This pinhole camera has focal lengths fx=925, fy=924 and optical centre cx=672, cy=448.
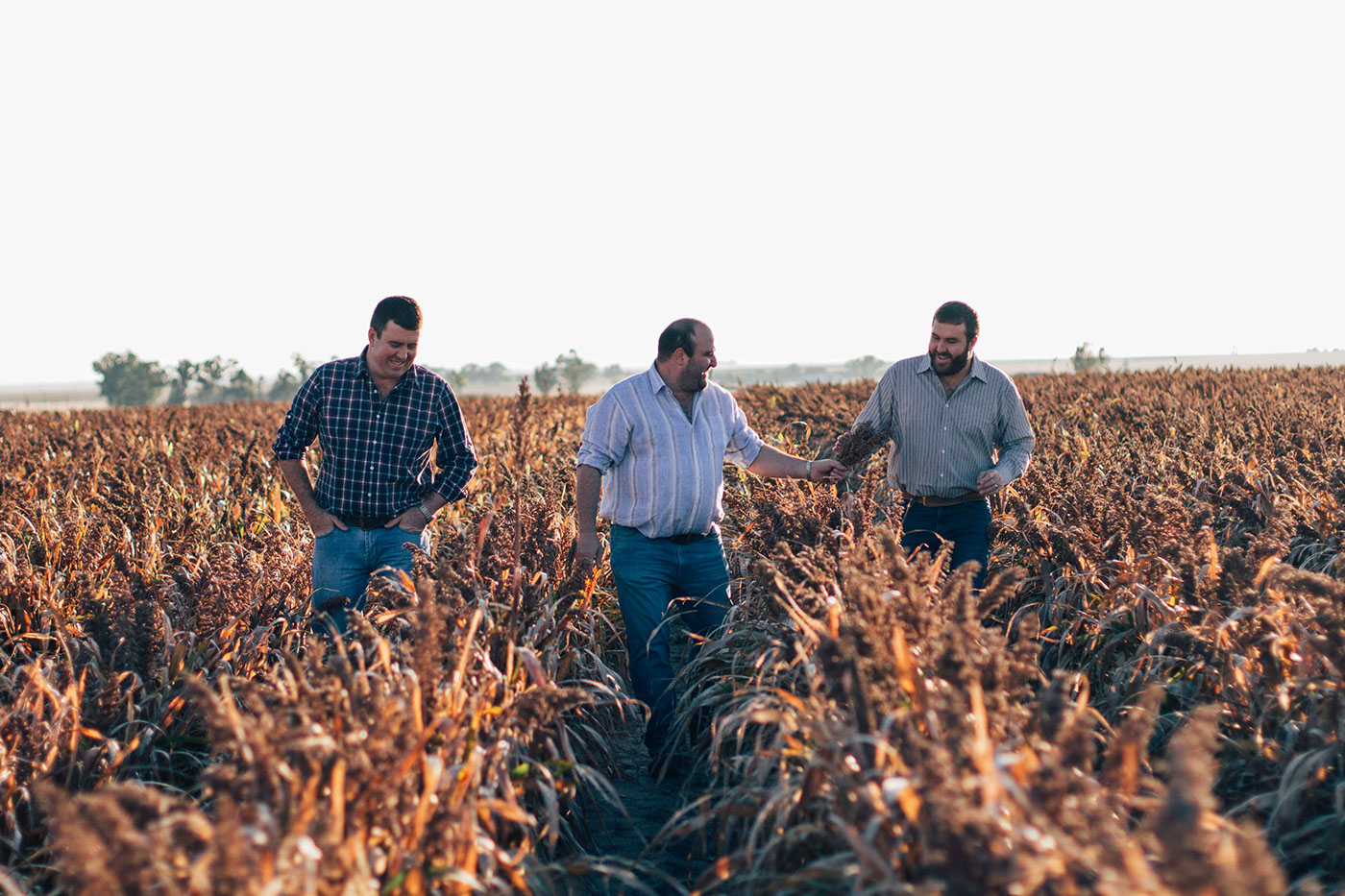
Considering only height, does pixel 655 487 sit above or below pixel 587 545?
above

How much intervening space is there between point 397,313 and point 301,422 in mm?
796

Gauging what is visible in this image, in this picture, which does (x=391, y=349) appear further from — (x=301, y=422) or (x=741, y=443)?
(x=741, y=443)

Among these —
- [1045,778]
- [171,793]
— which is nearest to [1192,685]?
[1045,778]

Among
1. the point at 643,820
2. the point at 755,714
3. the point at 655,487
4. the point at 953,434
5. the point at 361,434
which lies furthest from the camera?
the point at 953,434

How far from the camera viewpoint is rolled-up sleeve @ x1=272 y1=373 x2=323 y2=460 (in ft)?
15.0

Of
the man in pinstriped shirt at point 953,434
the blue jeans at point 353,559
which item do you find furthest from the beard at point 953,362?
the blue jeans at point 353,559

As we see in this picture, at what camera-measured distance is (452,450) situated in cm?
488

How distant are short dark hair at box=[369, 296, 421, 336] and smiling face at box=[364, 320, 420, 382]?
2 cm

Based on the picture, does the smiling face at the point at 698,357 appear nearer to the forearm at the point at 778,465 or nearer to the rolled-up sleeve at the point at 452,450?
the forearm at the point at 778,465

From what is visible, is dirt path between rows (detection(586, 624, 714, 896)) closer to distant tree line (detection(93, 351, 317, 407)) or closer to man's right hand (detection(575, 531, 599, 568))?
man's right hand (detection(575, 531, 599, 568))

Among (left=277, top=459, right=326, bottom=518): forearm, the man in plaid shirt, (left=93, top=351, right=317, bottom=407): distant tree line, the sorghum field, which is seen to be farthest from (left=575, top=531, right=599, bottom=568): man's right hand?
(left=93, top=351, right=317, bottom=407): distant tree line

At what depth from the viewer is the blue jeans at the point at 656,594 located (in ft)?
14.4

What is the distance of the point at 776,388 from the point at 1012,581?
20980 mm

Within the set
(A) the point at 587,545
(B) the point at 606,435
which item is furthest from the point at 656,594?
(B) the point at 606,435
